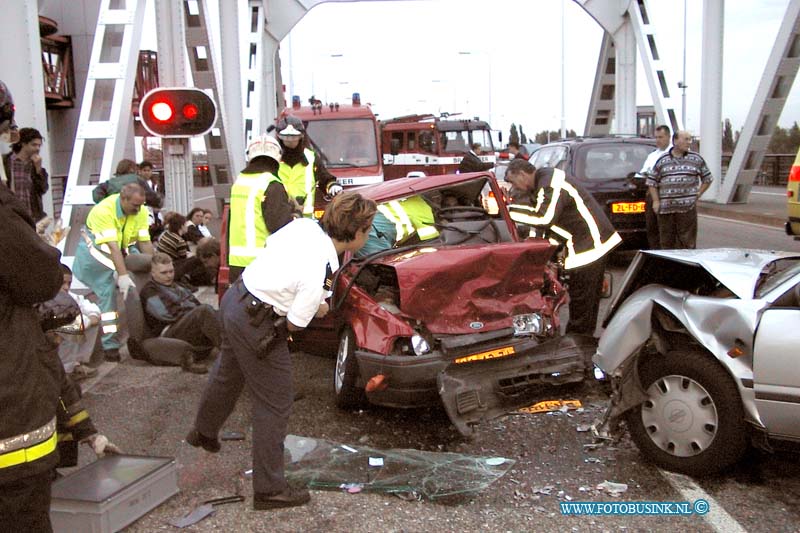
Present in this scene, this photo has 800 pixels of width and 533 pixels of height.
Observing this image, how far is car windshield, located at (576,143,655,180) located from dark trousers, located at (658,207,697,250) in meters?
2.10

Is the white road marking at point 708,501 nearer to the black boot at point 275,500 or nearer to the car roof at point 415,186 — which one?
the black boot at point 275,500

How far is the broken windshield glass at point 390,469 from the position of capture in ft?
14.5

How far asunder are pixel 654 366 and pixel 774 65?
15.7 m

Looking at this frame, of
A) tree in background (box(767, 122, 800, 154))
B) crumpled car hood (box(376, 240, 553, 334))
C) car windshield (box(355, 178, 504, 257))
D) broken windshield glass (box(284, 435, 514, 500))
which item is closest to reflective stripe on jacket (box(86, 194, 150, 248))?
car windshield (box(355, 178, 504, 257))

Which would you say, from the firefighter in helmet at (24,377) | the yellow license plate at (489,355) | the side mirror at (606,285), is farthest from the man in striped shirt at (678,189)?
the firefighter in helmet at (24,377)

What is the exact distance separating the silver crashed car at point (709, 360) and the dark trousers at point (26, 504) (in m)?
3.07

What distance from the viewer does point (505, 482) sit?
14.8 feet

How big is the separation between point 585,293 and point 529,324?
143 centimetres

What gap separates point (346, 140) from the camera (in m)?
15.0

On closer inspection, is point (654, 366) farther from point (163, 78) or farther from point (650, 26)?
point (650, 26)

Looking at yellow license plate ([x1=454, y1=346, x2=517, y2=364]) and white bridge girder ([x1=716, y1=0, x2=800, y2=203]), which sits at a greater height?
white bridge girder ([x1=716, y1=0, x2=800, y2=203])

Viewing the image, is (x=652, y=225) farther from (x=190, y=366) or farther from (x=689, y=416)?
(x=689, y=416)

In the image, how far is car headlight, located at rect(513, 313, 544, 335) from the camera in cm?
568

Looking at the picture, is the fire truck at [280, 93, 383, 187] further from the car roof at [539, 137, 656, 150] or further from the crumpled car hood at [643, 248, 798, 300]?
the crumpled car hood at [643, 248, 798, 300]
